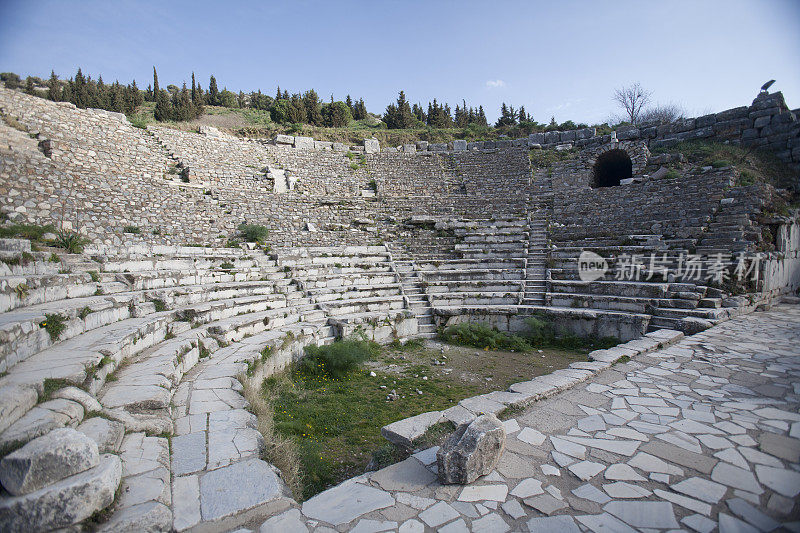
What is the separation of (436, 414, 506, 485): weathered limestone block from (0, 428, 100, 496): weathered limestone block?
233 centimetres

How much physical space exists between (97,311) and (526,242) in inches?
430

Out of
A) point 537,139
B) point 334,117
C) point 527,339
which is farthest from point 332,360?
point 334,117

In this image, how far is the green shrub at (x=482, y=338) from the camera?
7.88 metres

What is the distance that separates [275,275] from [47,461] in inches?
305

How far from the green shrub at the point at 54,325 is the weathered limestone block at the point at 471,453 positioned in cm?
433

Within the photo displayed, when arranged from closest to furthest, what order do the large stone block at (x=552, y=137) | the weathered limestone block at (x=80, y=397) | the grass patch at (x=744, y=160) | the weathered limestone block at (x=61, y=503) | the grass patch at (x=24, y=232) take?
the weathered limestone block at (x=61, y=503)
the weathered limestone block at (x=80, y=397)
the grass patch at (x=24, y=232)
the grass patch at (x=744, y=160)
the large stone block at (x=552, y=137)

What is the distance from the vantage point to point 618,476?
8.80 feet

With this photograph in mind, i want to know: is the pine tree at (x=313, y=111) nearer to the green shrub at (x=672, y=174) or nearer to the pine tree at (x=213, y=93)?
the pine tree at (x=213, y=93)

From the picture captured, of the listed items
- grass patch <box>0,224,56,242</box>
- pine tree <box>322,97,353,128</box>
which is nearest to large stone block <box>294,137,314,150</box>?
pine tree <box>322,97,353,128</box>

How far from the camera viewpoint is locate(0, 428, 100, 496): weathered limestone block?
1.96m

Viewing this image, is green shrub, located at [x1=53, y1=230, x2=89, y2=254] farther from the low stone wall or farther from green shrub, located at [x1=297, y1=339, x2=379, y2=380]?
the low stone wall

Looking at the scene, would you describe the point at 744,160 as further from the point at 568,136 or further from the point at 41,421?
the point at 41,421

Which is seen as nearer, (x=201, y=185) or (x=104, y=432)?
(x=104, y=432)

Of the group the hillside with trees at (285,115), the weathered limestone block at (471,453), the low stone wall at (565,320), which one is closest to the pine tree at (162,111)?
the hillside with trees at (285,115)
